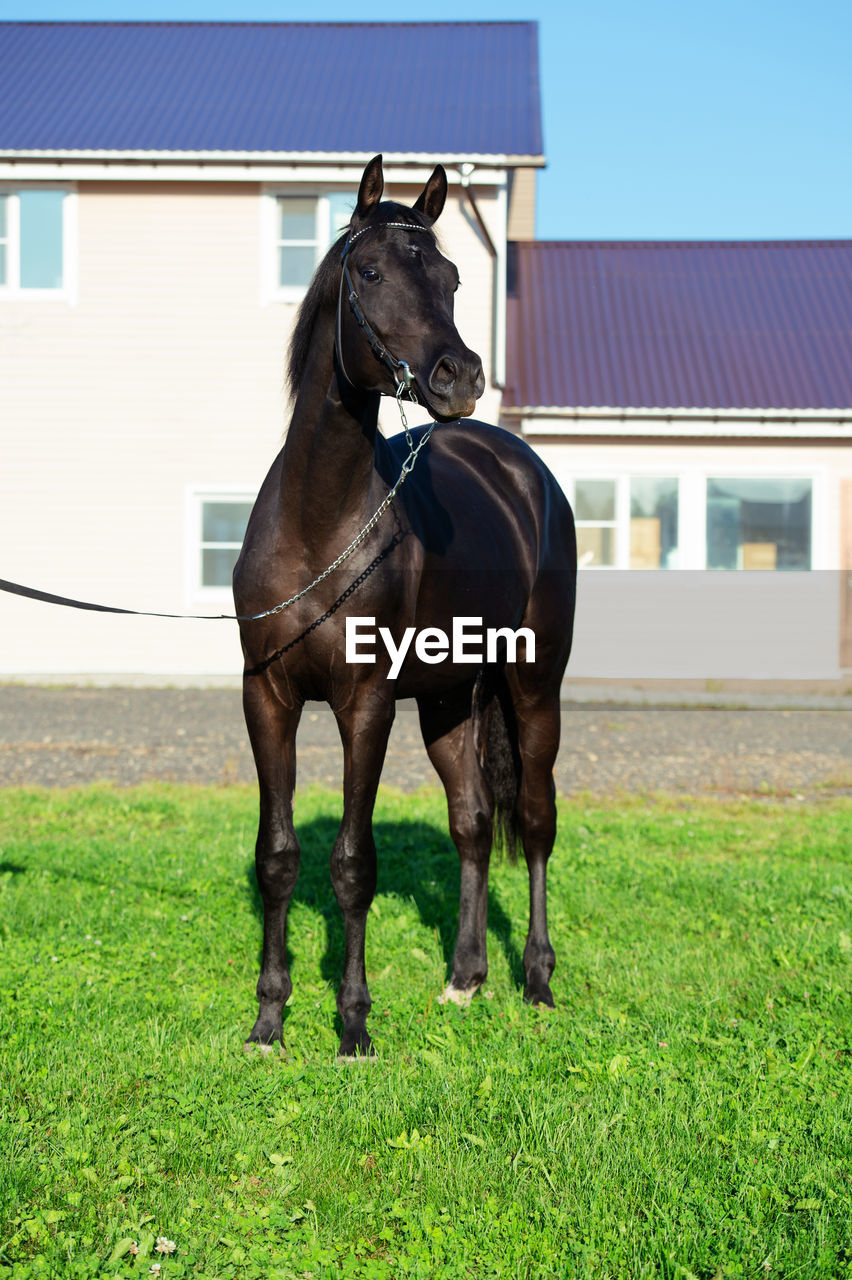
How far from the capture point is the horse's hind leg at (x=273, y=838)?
4160mm

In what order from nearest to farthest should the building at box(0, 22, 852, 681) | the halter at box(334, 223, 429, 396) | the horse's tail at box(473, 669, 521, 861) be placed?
the halter at box(334, 223, 429, 396), the horse's tail at box(473, 669, 521, 861), the building at box(0, 22, 852, 681)

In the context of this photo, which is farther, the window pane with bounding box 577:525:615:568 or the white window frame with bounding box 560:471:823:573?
the window pane with bounding box 577:525:615:568

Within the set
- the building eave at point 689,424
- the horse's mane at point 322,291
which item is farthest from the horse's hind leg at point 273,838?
the building eave at point 689,424

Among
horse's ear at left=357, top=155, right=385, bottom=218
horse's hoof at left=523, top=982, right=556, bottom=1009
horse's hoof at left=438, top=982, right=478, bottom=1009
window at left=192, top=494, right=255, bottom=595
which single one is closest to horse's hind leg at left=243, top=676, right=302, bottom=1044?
horse's hoof at left=438, top=982, right=478, bottom=1009

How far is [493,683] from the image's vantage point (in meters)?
5.40

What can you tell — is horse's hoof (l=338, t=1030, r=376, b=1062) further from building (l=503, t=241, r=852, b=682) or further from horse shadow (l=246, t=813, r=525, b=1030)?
building (l=503, t=241, r=852, b=682)

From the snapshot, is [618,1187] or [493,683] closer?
[618,1187]

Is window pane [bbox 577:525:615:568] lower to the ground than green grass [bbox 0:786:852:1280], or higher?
higher

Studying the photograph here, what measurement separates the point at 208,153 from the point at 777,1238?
15.4m

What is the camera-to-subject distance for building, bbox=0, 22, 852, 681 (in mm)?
15992

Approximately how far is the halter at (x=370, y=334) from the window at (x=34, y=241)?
535 inches

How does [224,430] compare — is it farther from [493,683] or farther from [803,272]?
[493,683]

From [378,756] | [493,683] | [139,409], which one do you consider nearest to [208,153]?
[139,409]

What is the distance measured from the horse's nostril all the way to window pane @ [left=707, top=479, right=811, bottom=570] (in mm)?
14254
